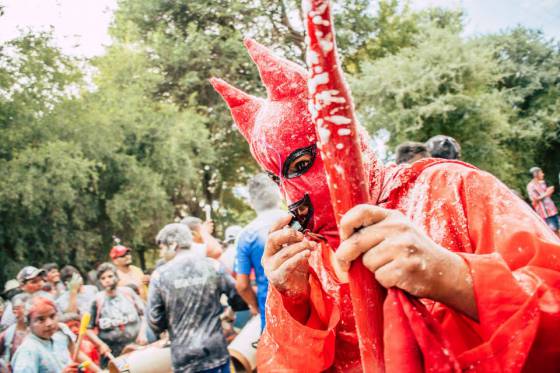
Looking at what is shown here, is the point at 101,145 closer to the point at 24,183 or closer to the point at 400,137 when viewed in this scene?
the point at 24,183

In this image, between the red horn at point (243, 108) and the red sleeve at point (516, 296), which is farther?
the red horn at point (243, 108)

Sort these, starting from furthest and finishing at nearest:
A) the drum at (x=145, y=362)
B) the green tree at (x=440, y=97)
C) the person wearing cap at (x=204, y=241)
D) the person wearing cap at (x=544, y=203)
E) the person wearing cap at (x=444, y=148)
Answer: the green tree at (x=440, y=97) < the person wearing cap at (x=544, y=203) < the person wearing cap at (x=204, y=241) < the drum at (x=145, y=362) < the person wearing cap at (x=444, y=148)

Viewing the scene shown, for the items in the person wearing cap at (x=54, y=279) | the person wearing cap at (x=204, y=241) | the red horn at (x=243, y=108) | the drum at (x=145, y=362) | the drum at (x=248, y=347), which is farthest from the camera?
the person wearing cap at (x=54, y=279)

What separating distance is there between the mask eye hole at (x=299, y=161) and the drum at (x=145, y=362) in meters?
3.96

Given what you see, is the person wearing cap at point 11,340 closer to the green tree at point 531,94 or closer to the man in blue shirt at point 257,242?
the man in blue shirt at point 257,242

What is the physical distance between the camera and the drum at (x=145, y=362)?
446cm

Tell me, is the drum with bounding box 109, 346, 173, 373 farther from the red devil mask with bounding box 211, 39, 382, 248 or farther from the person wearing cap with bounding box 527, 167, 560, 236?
the person wearing cap with bounding box 527, 167, 560, 236

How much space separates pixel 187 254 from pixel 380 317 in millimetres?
3708

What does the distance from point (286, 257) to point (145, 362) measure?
13.2ft

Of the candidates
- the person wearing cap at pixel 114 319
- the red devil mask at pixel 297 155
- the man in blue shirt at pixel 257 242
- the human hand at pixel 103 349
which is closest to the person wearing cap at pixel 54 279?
the person wearing cap at pixel 114 319

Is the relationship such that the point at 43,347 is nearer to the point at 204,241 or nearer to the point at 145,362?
the point at 145,362

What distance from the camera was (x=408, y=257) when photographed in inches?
34.2

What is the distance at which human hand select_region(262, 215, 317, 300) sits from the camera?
131cm

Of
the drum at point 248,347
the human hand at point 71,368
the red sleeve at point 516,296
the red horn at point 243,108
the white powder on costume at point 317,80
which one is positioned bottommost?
the drum at point 248,347
